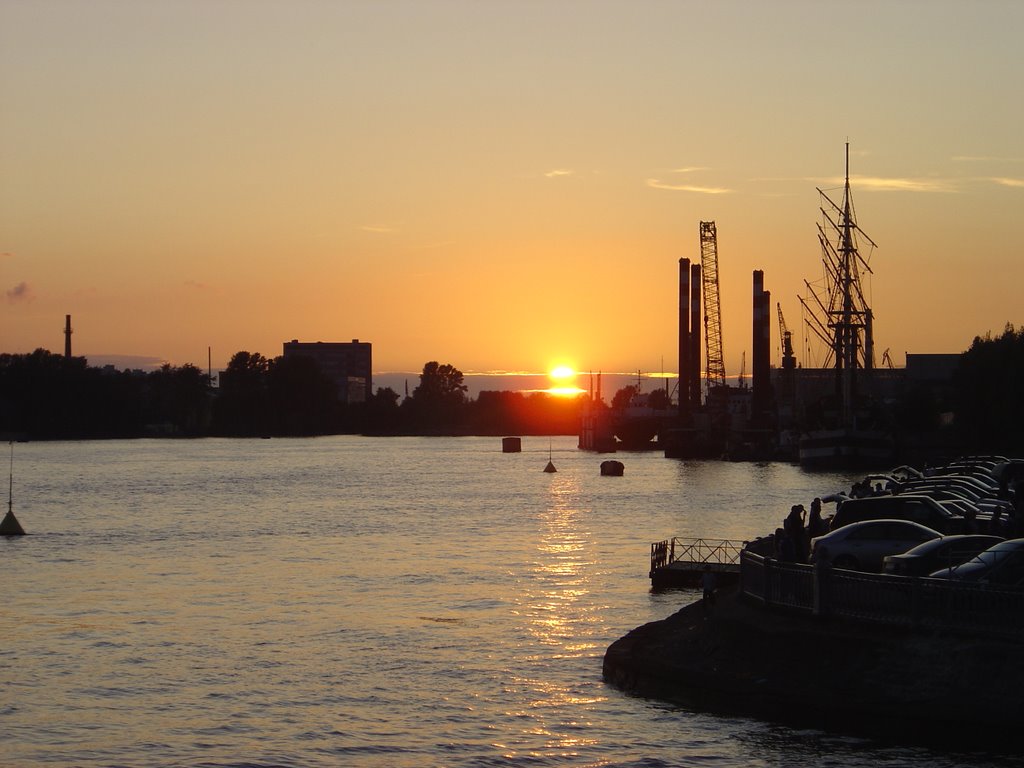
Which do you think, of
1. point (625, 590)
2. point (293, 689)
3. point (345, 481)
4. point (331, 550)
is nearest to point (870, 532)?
point (293, 689)

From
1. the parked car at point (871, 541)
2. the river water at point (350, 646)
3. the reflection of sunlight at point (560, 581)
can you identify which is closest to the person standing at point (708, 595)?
the parked car at point (871, 541)

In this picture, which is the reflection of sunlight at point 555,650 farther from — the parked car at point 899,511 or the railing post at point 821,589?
the parked car at point 899,511

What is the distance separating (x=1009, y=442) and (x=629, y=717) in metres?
120

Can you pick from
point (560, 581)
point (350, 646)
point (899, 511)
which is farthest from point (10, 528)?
point (899, 511)

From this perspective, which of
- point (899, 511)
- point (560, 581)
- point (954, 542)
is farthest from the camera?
point (560, 581)

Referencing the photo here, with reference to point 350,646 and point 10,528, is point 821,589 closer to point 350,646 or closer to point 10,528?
point 350,646

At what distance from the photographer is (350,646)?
4262 cm

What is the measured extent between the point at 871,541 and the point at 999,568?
8859 millimetres

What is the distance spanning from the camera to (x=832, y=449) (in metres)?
180

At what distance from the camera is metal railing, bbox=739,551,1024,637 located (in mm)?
25844

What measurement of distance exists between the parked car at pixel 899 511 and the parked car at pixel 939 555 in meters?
9.08

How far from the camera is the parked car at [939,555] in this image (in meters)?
31.5

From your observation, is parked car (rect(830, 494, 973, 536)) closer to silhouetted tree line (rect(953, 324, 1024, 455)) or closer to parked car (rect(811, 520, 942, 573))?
parked car (rect(811, 520, 942, 573))

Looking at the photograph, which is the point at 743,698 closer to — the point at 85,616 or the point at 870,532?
the point at 870,532
